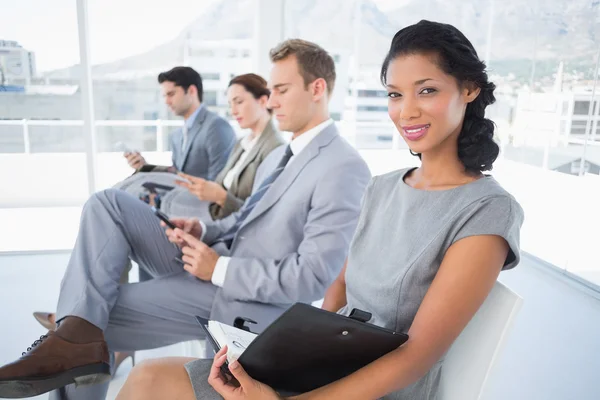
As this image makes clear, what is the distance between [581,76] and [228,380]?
2.47m

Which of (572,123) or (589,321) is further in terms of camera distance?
(572,123)

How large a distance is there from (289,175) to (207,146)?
4.95ft

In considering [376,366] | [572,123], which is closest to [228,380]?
[376,366]

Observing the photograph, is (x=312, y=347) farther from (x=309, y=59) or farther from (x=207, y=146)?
(x=207, y=146)

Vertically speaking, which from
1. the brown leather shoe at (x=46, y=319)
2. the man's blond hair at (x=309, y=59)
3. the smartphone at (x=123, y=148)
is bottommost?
the brown leather shoe at (x=46, y=319)

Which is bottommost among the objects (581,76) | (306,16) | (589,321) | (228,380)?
(589,321)

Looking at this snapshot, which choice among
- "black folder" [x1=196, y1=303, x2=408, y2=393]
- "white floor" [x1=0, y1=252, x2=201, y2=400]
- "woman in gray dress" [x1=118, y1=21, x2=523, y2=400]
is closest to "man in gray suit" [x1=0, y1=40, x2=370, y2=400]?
"woman in gray dress" [x1=118, y1=21, x2=523, y2=400]

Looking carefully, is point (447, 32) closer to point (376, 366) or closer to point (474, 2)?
point (376, 366)

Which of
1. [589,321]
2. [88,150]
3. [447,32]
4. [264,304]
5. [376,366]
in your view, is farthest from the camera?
[88,150]

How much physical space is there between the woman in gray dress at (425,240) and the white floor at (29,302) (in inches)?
47.6

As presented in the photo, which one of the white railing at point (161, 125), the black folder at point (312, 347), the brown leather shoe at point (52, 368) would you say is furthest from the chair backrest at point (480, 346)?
the white railing at point (161, 125)

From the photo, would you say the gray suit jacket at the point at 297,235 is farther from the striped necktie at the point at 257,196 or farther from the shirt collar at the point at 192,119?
the shirt collar at the point at 192,119

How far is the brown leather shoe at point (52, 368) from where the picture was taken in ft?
4.39

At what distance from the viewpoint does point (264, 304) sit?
173 cm
